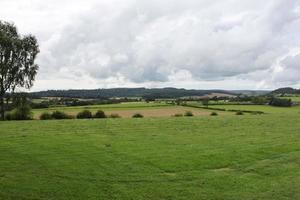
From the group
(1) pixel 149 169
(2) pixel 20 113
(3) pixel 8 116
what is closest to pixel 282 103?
(2) pixel 20 113

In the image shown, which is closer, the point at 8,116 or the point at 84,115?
the point at 8,116

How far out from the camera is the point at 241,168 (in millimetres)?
17047

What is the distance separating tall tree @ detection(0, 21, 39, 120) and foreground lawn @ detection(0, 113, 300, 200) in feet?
102

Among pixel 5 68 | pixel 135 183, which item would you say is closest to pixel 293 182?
pixel 135 183

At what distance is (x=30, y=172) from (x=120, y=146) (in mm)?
8248

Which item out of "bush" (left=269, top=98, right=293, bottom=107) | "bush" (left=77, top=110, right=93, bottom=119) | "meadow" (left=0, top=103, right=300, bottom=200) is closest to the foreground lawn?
"meadow" (left=0, top=103, right=300, bottom=200)

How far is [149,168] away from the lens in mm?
16547

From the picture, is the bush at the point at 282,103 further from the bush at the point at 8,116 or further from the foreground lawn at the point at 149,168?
the foreground lawn at the point at 149,168

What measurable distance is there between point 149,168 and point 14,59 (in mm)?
44437

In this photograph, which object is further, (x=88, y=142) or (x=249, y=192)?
(x=88, y=142)

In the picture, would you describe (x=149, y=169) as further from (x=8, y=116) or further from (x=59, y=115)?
(x=8, y=116)

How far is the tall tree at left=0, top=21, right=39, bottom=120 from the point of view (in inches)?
2117

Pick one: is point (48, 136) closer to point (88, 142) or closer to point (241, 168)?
point (88, 142)

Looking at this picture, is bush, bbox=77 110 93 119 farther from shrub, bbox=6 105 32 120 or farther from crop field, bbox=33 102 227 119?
shrub, bbox=6 105 32 120
